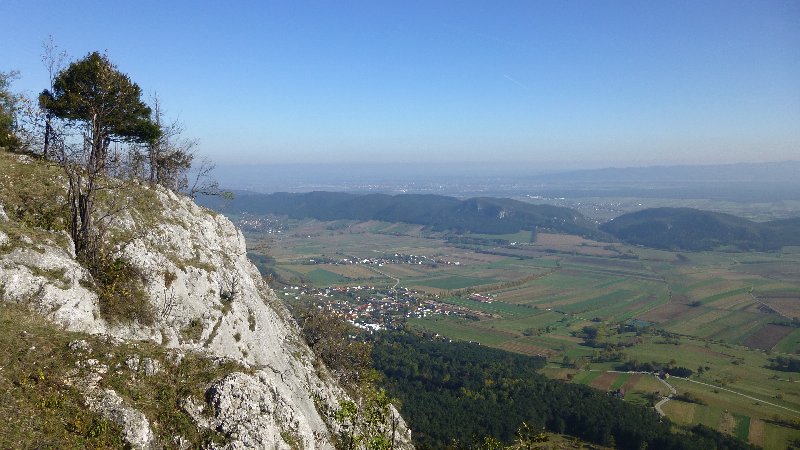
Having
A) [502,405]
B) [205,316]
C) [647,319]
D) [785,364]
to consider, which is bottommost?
[647,319]

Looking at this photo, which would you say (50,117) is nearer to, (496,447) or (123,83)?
(123,83)

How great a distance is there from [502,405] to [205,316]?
63.9 metres

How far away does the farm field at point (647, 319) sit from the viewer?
8100 centimetres

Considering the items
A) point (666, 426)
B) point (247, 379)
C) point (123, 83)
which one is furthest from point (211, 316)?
point (666, 426)

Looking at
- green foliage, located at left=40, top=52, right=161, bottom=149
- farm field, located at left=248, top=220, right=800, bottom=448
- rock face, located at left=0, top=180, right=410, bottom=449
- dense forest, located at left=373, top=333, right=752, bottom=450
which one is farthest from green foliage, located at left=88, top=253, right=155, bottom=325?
dense forest, located at left=373, top=333, right=752, bottom=450

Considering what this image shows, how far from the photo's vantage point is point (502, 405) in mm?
74125

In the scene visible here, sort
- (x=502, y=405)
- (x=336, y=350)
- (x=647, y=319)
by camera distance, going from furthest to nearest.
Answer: (x=647, y=319) < (x=502, y=405) < (x=336, y=350)

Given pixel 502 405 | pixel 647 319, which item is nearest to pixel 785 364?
pixel 647 319

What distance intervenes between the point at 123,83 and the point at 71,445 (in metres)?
21.0

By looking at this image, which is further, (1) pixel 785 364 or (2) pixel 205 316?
(1) pixel 785 364

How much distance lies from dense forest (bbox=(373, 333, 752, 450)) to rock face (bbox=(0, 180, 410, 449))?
33714mm

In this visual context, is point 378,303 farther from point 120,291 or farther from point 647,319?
point 120,291

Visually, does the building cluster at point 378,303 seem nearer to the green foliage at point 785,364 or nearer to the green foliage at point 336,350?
the green foliage at point 785,364

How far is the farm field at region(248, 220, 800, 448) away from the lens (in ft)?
266
